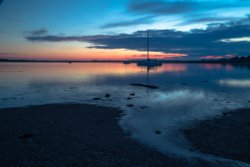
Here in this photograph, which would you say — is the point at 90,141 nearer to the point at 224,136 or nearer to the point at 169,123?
the point at 169,123

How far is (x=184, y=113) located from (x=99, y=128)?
7.25 metres

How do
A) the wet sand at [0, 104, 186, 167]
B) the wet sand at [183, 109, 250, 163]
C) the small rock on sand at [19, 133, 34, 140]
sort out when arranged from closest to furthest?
the wet sand at [0, 104, 186, 167], the wet sand at [183, 109, 250, 163], the small rock on sand at [19, 133, 34, 140]

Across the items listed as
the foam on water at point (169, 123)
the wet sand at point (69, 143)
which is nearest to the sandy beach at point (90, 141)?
the wet sand at point (69, 143)

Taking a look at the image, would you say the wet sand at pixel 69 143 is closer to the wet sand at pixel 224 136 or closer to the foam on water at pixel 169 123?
the foam on water at pixel 169 123

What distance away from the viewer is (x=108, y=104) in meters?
19.1

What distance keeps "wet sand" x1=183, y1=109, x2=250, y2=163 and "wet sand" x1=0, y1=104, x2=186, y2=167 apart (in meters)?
2.17

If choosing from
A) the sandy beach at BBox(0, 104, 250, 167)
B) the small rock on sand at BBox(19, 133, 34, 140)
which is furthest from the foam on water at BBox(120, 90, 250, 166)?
the small rock on sand at BBox(19, 133, 34, 140)

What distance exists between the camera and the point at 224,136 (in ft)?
35.7

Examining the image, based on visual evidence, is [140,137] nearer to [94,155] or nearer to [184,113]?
[94,155]

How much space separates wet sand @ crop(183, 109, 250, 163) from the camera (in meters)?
9.14

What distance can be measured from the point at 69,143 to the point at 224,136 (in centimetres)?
746

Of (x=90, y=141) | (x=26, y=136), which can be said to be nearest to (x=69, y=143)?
(x=90, y=141)

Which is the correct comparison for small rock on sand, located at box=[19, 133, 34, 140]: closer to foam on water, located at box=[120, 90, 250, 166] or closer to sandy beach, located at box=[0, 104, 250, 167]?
sandy beach, located at box=[0, 104, 250, 167]

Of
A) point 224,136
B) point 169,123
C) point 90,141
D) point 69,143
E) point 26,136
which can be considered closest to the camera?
point 69,143
